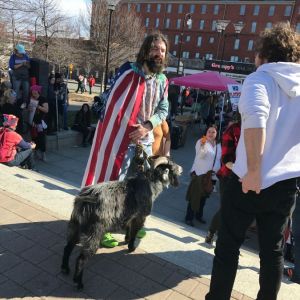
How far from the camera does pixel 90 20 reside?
→ 27.8 meters

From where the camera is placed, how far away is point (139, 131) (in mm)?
3207

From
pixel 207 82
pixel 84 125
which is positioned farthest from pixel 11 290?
pixel 207 82

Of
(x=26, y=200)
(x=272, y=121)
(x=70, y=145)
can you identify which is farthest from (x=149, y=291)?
(x=70, y=145)

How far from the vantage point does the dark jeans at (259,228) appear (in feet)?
7.04

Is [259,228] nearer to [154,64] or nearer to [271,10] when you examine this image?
[154,64]

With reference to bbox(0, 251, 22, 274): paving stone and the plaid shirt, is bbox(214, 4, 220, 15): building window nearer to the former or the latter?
the plaid shirt

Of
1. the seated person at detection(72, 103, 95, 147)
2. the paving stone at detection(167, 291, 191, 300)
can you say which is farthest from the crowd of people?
the seated person at detection(72, 103, 95, 147)

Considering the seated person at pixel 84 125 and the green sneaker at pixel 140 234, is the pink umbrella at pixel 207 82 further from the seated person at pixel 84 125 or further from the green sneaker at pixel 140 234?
the green sneaker at pixel 140 234

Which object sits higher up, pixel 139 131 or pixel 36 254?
pixel 139 131

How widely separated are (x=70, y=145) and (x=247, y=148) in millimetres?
9453

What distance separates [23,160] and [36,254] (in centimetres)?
458

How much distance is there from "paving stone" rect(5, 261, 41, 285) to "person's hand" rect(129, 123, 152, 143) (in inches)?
54.2

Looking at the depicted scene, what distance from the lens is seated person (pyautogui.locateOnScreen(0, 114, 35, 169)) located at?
680 centimetres

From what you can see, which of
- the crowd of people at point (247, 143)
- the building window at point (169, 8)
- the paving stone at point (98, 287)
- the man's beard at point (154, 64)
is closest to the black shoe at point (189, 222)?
the crowd of people at point (247, 143)
